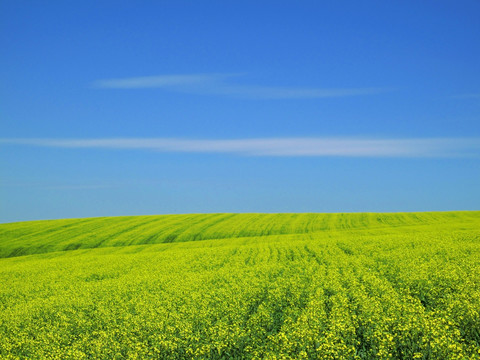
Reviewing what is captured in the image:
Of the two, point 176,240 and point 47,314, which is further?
point 176,240

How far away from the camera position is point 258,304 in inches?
741

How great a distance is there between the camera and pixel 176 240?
58.7 meters

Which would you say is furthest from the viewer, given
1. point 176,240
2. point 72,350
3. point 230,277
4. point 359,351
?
point 176,240

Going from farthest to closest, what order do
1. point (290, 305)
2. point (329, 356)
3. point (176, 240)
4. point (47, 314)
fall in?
point (176, 240)
point (47, 314)
point (290, 305)
point (329, 356)

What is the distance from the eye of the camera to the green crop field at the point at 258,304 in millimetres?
12487

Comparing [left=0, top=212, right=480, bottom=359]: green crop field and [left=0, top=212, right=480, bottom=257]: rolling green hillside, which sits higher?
[left=0, top=212, right=480, bottom=257]: rolling green hillside

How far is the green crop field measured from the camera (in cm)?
1249

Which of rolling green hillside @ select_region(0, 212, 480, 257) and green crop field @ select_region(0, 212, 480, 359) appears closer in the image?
green crop field @ select_region(0, 212, 480, 359)

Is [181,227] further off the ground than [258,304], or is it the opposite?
[181,227]

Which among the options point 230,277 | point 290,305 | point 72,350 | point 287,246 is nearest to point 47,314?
point 72,350

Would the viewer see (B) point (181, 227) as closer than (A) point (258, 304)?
No

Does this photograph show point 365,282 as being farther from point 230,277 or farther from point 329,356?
point 329,356

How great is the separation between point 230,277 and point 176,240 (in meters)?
35.2

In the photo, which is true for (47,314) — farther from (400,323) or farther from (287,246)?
(287,246)
